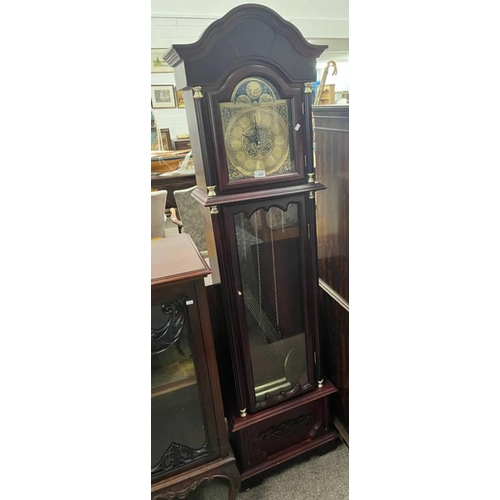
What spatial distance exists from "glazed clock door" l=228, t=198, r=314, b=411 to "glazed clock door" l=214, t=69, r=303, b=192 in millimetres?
90

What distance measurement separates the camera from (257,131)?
994 mm

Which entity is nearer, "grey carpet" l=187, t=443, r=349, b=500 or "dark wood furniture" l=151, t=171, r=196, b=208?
"grey carpet" l=187, t=443, r=349, b=500

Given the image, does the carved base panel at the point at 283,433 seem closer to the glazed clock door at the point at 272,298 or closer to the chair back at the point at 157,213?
the glazed clock door at the point at 272,298

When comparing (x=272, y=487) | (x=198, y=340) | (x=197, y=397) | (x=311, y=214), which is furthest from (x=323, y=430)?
(x=311, y=214)

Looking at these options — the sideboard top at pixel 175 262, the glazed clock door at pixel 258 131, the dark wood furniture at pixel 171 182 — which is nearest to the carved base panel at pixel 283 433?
the sideboard top at pixel 175 262

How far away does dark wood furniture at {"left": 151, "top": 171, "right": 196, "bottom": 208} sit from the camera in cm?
332

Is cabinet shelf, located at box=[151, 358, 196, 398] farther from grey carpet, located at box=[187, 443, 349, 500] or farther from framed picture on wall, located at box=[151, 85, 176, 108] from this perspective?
framed picture on wall, located at box=[151, 85, 176, 108]

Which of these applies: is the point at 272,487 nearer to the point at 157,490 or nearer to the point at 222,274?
the point at 157,490

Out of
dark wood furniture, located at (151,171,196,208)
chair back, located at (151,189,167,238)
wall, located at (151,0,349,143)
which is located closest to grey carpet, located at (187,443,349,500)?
chair back, located at (151,189,167,238)

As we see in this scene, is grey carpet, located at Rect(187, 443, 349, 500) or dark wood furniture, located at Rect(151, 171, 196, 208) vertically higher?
dark wood furniture, located at Rect(151, 171, 196, 208)

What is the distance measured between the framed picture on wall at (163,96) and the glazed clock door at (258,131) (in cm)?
511

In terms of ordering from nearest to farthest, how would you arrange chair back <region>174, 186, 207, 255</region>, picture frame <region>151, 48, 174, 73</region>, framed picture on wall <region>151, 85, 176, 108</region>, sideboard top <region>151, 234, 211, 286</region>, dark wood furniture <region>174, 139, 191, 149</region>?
1. sideboard top <region>151, 234, 211, 286</region>
2. chair back <region>174, 186, 207, 255</region>
3. picture frame <region>151, 48, 174, 73</region>
4. framed picture on wall <region>151, 85, 176, 108</region>
5. dark wood furniture <region>174, 139, 191, 149</region>

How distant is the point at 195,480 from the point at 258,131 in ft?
3.57

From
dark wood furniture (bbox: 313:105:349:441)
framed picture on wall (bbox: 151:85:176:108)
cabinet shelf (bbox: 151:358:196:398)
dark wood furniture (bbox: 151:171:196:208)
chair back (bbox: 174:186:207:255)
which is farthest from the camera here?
framed picture on wall (bbox: 151:85:176:108)
